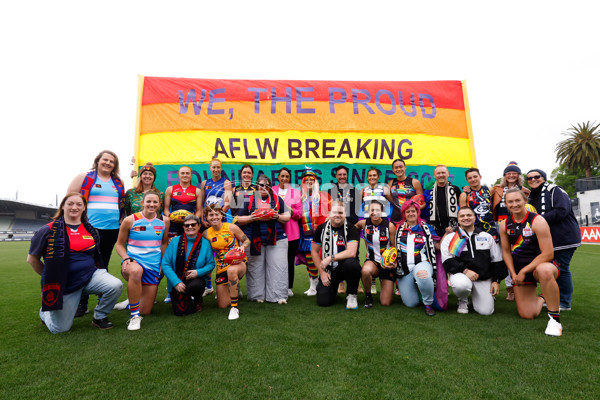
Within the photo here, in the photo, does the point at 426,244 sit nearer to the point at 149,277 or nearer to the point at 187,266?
the point at 187,266

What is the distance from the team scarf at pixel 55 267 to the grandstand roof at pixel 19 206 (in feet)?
155

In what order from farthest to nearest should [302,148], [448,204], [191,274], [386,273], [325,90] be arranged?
1. [325,90]
2. [302,148]
3. [448,204]
4. [386,273]
5. [191,274]

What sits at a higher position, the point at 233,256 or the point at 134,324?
the point at 233,256

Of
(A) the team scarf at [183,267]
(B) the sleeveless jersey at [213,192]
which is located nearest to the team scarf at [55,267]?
(A) the team scarf at [183,267]

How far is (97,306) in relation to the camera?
122 inches

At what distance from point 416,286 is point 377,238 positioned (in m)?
0.75

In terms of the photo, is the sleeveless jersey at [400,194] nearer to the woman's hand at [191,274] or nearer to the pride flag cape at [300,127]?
the pride flag cape at [300,127]

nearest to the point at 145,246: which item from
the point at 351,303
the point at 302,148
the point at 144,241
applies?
the point at 144,241

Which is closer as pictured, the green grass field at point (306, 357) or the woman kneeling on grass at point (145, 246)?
the green grass field at point (306, 357)

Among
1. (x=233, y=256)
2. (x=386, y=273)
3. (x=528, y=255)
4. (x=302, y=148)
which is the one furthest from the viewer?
(x=302, y=148)

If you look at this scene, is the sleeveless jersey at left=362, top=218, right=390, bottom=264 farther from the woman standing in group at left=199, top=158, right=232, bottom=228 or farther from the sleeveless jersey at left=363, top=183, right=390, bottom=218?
→ the woman standing in group at left=199, top=158, right=232, bottom=228

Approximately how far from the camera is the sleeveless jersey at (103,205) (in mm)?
3514

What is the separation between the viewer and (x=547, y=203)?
11.7 ft

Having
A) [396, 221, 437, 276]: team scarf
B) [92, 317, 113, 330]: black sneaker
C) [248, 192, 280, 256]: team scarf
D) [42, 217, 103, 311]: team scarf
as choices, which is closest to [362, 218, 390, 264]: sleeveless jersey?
[396, 221, 437, 276]: team scarf
